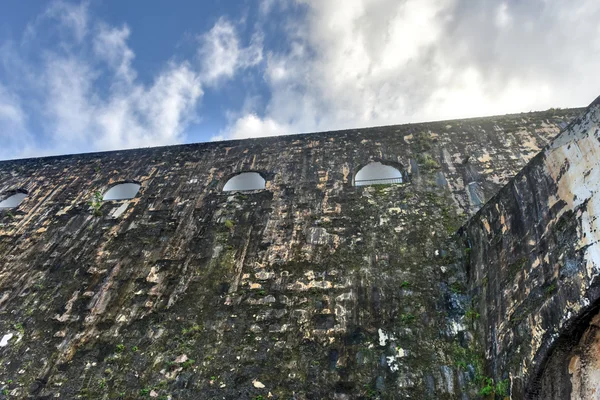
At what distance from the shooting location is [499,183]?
7.20 meters

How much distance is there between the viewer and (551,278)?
153 inches

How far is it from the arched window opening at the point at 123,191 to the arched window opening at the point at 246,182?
90.7 inches

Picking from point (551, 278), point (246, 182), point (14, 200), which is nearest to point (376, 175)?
point (246, 182)

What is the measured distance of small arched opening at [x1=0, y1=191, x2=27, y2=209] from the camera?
9.63m

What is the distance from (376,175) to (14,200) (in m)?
9.03

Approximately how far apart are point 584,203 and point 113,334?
20.6 ft

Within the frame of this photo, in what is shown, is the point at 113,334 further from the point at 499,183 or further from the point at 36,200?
the point at 499,183

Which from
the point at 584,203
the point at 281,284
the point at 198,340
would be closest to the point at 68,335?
the point at 198,340

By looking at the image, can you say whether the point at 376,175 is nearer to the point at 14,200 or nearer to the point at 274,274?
the point at 274,274

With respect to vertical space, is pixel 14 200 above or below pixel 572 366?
above

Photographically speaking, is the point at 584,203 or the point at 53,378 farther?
the point at 53,378

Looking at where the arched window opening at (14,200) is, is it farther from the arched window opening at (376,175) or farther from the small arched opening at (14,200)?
the arched window opening at (376,175)

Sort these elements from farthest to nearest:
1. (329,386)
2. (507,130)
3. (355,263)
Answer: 1. (507,130)
2. (355,263)
3. (329,386)

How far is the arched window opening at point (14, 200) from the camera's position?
964 cm
